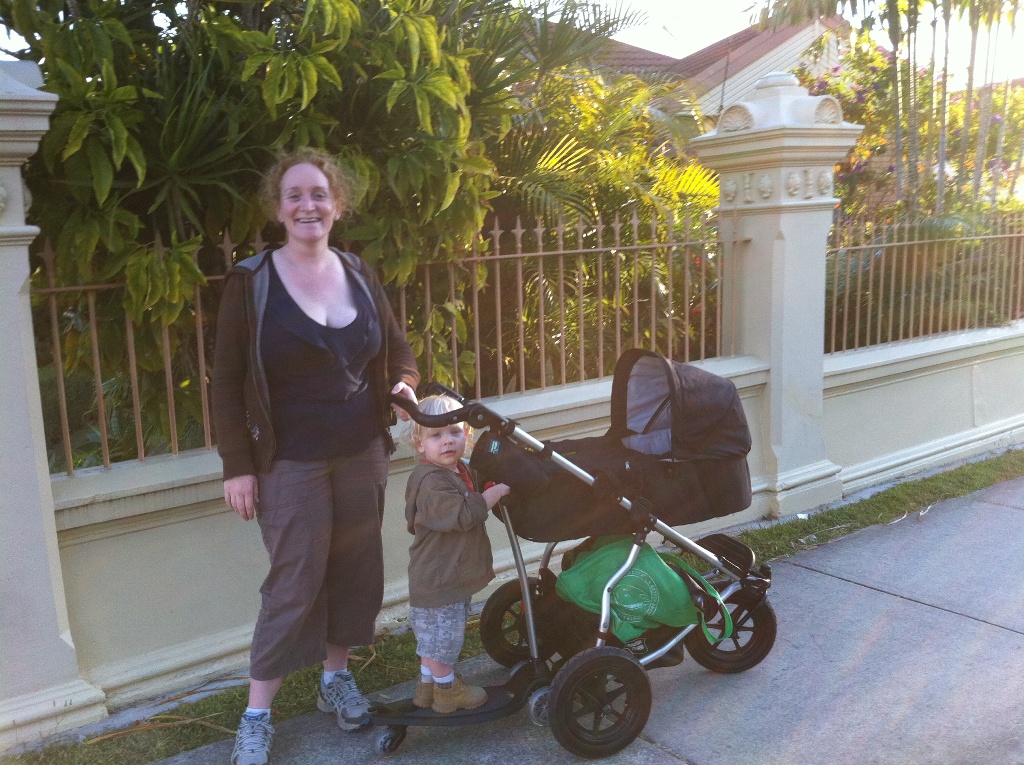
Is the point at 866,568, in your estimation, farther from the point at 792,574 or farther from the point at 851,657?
the point at 851,657

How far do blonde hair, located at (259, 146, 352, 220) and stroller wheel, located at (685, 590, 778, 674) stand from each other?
6.41ft

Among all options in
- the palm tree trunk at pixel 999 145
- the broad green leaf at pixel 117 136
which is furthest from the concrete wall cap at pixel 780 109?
the palm tree trunk at pixel 999 145

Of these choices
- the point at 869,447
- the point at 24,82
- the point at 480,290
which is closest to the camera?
the point at 24,82

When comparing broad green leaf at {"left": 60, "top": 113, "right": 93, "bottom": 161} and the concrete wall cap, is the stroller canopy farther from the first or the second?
the concrete wall cap

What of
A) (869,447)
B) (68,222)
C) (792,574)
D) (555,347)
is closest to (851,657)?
(792,574)

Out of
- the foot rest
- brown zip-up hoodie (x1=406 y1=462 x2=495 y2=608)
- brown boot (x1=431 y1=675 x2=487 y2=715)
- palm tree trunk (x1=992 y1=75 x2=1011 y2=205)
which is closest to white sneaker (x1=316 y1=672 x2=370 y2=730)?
brown boot (x1=431 y1=675 x2=487 y2=715)

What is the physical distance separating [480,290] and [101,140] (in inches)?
75.3

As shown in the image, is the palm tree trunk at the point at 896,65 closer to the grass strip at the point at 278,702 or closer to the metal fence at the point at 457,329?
the metal fence at the point at 457,329

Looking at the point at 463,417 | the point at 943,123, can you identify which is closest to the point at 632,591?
the point at 463,417

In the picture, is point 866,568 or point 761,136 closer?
point 866,568

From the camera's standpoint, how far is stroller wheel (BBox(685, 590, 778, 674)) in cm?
359

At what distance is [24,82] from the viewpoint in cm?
301

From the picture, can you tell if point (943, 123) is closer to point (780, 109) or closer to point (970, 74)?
point (970, 74)

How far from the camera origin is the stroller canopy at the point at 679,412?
Result: 3.26m
